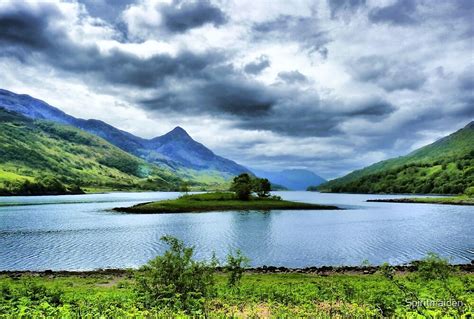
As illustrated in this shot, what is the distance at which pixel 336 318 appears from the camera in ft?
62.5

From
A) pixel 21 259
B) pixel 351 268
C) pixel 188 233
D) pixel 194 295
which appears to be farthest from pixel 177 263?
pixel 188 233

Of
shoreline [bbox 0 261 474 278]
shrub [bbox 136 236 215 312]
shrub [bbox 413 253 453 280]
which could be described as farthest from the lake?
shrub [bbox 136 236 215 312]

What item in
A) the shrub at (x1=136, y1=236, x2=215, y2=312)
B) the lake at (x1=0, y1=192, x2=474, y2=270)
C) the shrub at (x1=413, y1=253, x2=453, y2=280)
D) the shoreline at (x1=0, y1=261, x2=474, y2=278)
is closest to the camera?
the shrub at (x1=136, y1=236, x2=215, y2=312)

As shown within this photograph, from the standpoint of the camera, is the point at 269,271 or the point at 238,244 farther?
the point at 238,244

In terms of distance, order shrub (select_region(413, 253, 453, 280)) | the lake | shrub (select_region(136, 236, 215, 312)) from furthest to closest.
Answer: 1. the lake
2. shrub (select_region(413, 253, 453, 280))
3. shrub (select_region(136, 236, 215, 312))

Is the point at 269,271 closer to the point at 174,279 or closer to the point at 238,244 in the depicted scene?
the point at 174,279

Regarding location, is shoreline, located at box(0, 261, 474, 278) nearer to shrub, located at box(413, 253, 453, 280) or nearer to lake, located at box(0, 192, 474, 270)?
lake, located at box(0, 192, 474, 270)

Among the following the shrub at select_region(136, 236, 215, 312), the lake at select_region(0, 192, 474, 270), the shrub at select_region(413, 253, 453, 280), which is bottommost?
the lake at select_region(0, 192, 474, 270)

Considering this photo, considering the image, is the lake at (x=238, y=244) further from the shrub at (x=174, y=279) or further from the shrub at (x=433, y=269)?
the shrub at (x=174, y=279)

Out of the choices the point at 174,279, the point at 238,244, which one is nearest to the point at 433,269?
the point at 174,279

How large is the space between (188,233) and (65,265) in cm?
4225

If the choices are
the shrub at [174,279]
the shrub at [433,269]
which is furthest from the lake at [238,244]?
the shrub at [174,279]

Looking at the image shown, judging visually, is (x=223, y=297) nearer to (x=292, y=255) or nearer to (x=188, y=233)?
(x=292, y=255)

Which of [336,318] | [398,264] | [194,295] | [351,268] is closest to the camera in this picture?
[336,318]
